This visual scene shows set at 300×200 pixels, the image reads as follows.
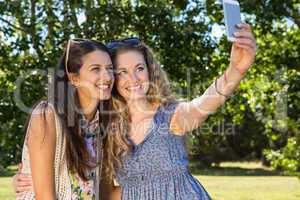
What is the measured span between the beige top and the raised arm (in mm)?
579

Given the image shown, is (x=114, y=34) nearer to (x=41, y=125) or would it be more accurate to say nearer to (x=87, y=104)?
(x=87, y=104)

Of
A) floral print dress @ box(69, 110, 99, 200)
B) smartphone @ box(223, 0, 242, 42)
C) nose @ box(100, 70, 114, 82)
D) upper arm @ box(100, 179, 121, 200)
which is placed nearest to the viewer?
smartphone @ box(223, 0, 242, 42)

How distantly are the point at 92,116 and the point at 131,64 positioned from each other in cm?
35

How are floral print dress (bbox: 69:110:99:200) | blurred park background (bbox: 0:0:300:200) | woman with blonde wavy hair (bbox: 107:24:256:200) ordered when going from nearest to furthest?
1. woman with blonde wavy hair (bbox: 107:24:256:200)
2. floral print dress (bbox: 69:110:99:200)
3. blurred park background (bbox: 0:0:300:200)

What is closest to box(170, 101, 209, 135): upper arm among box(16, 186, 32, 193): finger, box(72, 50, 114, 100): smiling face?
box(72, 50, 114, 100): smiling face

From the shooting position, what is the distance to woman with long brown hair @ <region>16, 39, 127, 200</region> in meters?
2.93

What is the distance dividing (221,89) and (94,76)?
0.70 metres

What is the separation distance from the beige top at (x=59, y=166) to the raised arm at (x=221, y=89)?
1.90 feet

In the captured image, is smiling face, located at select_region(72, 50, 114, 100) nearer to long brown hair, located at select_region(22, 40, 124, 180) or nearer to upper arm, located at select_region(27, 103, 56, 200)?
long brown hair, located at select_region(22, 40, 124, 180)

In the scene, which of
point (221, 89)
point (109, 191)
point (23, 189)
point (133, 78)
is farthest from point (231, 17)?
point (23, 189)

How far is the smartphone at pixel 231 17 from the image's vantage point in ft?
8.94

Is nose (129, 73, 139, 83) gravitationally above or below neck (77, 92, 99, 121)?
above

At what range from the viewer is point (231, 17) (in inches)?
109

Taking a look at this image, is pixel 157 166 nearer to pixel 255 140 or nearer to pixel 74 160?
pixel 74 160
